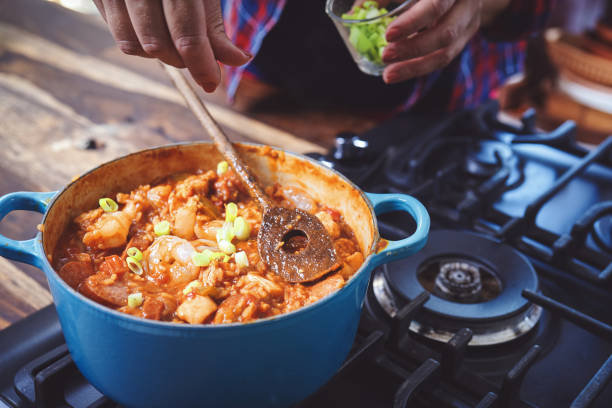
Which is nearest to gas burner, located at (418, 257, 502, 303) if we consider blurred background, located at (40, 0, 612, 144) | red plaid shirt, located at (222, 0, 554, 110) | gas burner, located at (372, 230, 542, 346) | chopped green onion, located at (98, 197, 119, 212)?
gas burner, located at (372, 230, 542, 346)

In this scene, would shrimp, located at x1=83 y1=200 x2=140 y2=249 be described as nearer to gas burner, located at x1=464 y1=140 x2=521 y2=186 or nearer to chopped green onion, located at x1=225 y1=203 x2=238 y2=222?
chopped green onion, located at x1=225 y1=203 x2=238 y2=222

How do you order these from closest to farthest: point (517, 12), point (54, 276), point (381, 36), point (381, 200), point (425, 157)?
point (54, 276) < point (381, 200) < point (381, 36) < point (425, 157) < point (517, 12)

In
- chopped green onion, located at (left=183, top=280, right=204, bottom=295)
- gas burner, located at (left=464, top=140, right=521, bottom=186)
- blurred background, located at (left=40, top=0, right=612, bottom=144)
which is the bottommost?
blurred background, located at (left=40, top=0, right=612, bottom=144)

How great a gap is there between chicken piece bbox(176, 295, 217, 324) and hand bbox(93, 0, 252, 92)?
0.37 metres

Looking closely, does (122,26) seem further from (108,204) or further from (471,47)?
(471,47)

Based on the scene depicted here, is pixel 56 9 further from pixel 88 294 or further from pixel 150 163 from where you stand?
pixel 88 294

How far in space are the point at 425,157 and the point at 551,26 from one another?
8.70 ft

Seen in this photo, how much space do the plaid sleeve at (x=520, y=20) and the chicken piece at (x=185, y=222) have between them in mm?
1373

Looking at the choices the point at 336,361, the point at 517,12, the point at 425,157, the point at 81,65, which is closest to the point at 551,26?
the point at 517,12

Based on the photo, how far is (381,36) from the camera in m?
1.30

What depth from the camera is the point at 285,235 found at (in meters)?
1.01

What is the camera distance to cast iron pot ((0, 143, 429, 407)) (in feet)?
2.25

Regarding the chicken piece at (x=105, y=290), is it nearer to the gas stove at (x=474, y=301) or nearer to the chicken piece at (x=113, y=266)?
the chicken piece at (x=113, y=266)

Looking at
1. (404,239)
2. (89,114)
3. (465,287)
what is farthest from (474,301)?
(89,114)
